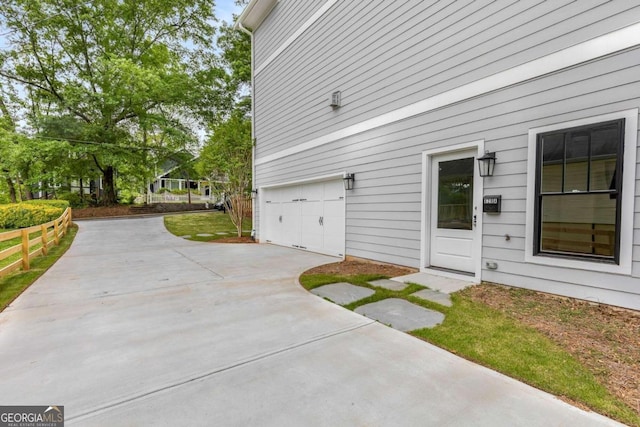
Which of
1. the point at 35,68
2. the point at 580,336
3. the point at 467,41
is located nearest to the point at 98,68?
the point at 35,68

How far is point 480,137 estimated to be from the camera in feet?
14.8

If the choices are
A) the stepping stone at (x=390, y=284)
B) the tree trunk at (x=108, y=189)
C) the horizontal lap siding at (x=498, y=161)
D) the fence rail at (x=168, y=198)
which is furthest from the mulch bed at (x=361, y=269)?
the fence rail at (x=168, y=198)

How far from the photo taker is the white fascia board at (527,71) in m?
3.27

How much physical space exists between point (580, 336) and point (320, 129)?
21.0 ft

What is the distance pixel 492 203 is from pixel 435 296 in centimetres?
157

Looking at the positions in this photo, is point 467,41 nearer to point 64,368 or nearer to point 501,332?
point 501,332

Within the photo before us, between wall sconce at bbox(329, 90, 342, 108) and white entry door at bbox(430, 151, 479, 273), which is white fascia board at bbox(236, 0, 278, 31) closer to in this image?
wall sconce at bbox(329, 90, 342, 108)

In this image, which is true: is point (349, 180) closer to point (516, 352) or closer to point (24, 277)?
point (516, 352)

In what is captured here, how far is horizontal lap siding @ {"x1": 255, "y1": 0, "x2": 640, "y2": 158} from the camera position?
3.74 m

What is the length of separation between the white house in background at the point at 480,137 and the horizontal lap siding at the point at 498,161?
18mm

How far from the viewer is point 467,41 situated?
4586mm

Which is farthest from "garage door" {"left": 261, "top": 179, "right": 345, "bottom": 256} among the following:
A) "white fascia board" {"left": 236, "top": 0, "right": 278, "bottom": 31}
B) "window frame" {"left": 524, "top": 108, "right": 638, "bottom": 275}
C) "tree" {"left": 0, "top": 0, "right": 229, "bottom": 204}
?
"tree" {"left": 0, "top": 0, "right": 229, "bottom": 204}

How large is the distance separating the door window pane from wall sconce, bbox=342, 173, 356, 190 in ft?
6.97

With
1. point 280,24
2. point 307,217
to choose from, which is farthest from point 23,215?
point 280,24
